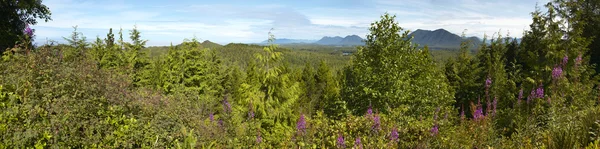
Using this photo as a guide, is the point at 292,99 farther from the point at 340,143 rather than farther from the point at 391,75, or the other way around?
the point at 340,143

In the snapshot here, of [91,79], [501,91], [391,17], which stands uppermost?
[391,17]

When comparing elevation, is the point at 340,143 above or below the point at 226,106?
above

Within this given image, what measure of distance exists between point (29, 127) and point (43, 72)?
1931 millimetres

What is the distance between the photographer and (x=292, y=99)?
1480 cm

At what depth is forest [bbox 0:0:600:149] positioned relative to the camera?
5.32 m

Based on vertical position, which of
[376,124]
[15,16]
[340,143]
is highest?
[15,16]

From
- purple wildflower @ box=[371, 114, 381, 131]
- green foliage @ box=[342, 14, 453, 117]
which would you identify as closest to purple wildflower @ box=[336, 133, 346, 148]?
purple wildflower @ box=[371, 114, 381, 131]

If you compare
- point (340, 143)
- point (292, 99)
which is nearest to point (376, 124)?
point (340, 143)

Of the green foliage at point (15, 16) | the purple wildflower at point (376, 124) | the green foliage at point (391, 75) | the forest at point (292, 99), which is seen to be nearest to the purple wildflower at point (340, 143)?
the forest at point (292, 99)

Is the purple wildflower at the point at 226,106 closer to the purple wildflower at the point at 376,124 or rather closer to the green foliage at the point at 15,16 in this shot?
the purple wildflower at the point at 376,124

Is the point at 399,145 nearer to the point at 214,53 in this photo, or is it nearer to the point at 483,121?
the point at 483,121

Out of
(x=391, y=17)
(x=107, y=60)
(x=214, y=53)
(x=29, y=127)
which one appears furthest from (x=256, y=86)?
(x=214, y=53)

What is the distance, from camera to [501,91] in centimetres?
2067

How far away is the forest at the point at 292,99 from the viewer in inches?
209
